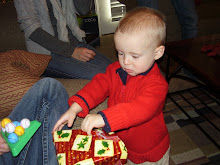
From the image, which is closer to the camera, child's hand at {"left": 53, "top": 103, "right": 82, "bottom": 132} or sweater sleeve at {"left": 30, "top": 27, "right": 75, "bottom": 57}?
child's hand at {"left": 53, "top": 103, "right": 82, "bottom": 132}

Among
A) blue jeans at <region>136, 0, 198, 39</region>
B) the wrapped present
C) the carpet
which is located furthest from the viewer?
blue jeans at <region>136, 0, 198, 39</region>

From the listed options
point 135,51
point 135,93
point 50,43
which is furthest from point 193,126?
point 50,43

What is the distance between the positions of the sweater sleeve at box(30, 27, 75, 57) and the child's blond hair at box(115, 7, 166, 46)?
2.46ft

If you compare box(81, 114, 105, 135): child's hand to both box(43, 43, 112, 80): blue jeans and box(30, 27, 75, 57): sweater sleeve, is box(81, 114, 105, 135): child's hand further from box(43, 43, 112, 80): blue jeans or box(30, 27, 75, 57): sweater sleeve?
box(30, 27, 75, 57): sweater sleeve

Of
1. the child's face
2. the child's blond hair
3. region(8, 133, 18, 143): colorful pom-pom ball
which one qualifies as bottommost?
region(8, 133, 18, 143): colorful pom-pom ball

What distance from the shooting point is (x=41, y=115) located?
0.89m

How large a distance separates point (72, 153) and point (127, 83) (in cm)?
34

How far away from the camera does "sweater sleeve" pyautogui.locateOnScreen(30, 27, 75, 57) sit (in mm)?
1369

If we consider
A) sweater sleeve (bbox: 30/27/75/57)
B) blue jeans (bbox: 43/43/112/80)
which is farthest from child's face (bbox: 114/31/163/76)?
sweater sleeve (bbox: 30/27/75/57)

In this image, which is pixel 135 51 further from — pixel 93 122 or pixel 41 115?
pixel 41 115

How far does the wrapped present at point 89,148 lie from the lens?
0.63m

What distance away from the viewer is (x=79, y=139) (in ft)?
2.27

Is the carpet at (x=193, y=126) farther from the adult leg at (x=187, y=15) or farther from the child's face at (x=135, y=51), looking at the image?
the child's face at (x=135, y=51)

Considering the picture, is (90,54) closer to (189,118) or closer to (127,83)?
(127,83)
